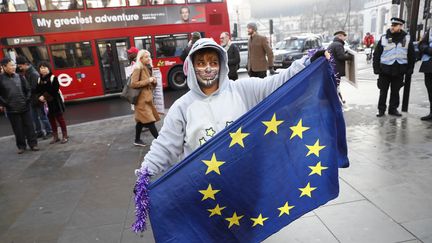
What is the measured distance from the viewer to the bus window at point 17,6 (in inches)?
446

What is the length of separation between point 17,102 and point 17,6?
21.6ft

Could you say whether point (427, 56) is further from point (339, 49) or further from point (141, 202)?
point (141, 202)

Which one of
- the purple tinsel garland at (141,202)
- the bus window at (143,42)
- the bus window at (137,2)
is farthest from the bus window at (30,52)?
the purple tinsel garland at (141,202)

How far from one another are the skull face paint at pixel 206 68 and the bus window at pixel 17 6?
11.8 m

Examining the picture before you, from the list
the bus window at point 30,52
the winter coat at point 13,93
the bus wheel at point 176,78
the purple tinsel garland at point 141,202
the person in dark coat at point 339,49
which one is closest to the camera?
the purple tinsel garland at point 141,202

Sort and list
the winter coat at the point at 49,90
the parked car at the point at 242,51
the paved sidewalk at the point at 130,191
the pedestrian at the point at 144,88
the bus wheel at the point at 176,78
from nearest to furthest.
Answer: the paved sidewalk at the point at 130,191 < the pedestrian at the point at 144,88 < the winter coat at the point at 49,90 < the bus wheel at the point at 176,78 < the parked car at the point at 242,51

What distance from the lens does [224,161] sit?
2.10 meters

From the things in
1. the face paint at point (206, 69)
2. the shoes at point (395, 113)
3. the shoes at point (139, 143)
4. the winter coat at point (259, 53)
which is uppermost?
the face paint at point (206, 69)

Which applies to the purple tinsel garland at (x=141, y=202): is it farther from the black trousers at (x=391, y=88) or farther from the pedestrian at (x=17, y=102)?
the black trousers at (x=391, y=88)

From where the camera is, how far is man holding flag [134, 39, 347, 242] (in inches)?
83.0

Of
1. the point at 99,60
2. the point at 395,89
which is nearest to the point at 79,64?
the point at 99,60

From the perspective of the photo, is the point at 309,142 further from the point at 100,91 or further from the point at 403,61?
the point at 100,91

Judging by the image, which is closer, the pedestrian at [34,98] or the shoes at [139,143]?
the shoes at [139,143]

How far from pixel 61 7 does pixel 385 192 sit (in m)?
12.1
